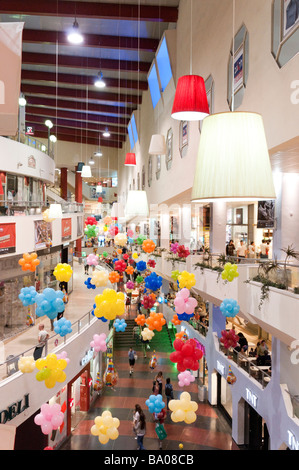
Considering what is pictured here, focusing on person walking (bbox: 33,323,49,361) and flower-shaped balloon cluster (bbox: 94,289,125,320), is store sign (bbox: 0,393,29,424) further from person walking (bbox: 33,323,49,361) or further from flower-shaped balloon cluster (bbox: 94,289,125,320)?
flower-shaped balloon cluster (bbox: 94,289,125,320)

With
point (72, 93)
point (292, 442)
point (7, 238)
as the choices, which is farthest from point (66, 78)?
point (292, 442)

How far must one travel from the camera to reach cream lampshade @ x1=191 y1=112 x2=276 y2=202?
2059 mm

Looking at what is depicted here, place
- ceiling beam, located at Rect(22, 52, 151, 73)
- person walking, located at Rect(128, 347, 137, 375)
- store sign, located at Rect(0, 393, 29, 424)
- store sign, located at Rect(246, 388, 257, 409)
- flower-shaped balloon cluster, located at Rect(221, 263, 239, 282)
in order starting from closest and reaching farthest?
flower-shaped balloon cluster, located at Rect(221, 263, 239, 282), store sign, located at Rect(0, 393, 29, 424), store sign, located at Rect(246, 388, 257, 409), person walking, located at Rect(128, 347, 137, 375), ceiling beam, located at Rect(22, 52, 151, 73)

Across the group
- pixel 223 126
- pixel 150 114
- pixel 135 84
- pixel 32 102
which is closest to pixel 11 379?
pixel 223 126

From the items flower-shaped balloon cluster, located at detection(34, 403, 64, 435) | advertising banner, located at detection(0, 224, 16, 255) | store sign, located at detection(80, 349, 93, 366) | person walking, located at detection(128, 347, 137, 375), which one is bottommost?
person walking, located at detection(128, 347, 137, 375)

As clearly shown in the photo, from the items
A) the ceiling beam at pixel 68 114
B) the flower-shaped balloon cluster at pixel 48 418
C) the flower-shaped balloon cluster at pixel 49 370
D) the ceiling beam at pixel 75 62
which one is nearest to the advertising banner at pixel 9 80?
the flower-shaped balloon cluster at pixel 49 370

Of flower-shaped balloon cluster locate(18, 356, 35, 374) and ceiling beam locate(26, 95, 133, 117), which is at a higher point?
ceiling beam locate(26, 95, 133, 117)

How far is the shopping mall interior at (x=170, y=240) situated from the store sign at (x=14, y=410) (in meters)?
0.04

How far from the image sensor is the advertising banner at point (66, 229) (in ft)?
55.5

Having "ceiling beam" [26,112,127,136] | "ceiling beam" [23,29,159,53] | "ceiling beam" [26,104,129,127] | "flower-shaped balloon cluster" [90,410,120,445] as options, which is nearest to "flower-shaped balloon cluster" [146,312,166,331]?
"flower-shaped balloon cluster" [90,410,120,445]

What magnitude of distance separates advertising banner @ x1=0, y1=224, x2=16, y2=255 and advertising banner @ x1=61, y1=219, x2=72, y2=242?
16.7ft

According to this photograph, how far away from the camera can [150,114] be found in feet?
67.4

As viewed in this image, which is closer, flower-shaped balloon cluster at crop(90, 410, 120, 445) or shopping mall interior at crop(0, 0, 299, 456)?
shopping mall interior at crop(0, 0, 299, 456)

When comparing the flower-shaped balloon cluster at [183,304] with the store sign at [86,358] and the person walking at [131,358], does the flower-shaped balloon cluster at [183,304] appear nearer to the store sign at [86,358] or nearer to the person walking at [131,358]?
the store sign at [86,358]
